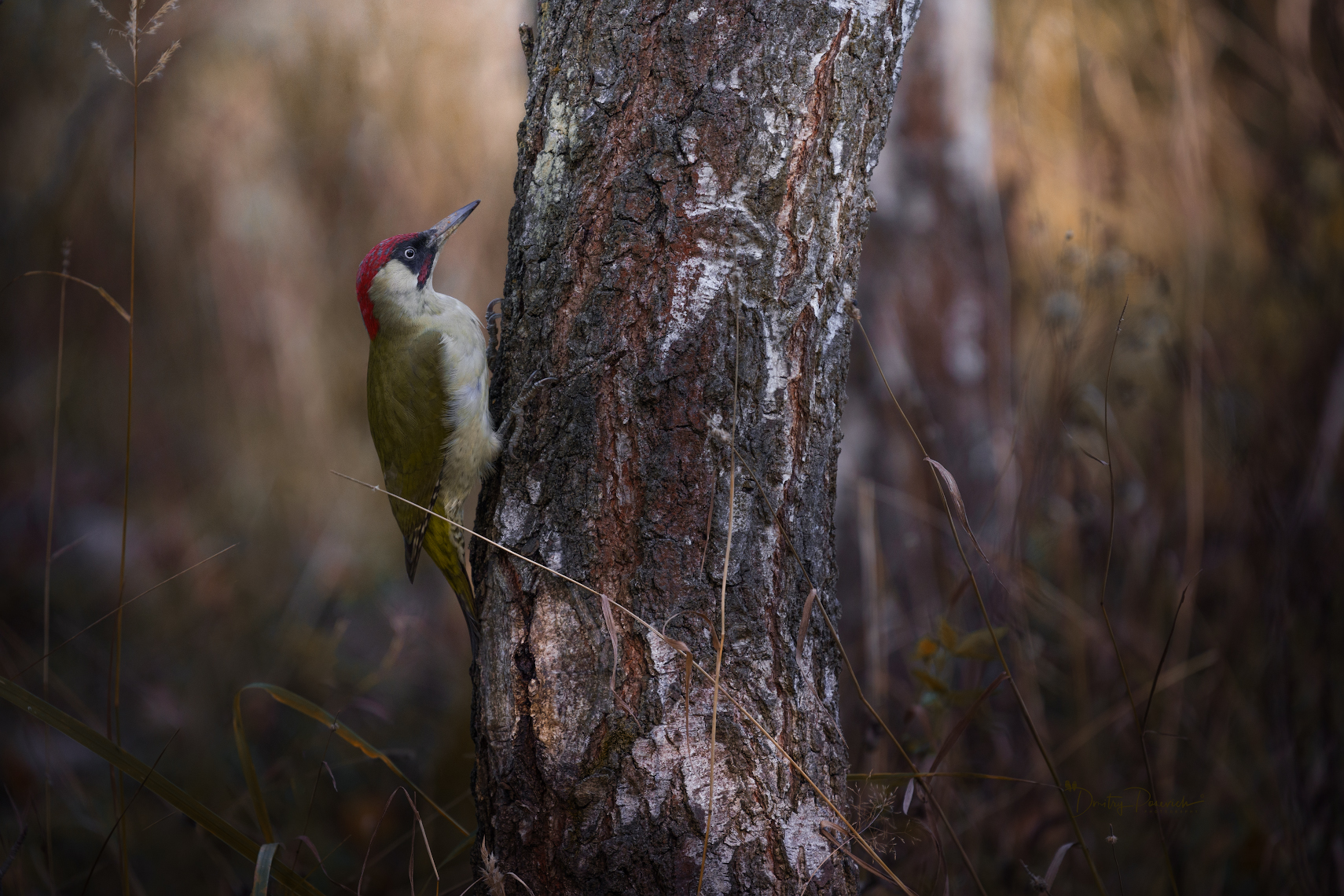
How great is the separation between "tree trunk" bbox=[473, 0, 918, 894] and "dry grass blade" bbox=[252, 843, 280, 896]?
0.33 m

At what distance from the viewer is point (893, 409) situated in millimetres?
3359

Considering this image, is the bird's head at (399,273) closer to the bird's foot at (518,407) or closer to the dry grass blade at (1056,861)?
the bird's foot at (518,407)

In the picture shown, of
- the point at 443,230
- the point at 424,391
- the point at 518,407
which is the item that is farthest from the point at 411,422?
the point at 518,407

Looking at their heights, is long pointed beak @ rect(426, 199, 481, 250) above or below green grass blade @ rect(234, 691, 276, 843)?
above

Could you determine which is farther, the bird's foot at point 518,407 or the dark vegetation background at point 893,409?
the dark vegetation background at point 893,409

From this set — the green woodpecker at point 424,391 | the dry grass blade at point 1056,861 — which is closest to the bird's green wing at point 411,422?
the green woodpecker at point 424,391

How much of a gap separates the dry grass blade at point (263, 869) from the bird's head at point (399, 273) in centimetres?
166

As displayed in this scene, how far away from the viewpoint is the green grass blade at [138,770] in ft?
3.59

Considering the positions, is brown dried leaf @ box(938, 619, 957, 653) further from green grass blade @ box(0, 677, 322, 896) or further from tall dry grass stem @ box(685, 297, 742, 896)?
green grass blade @ box(0, 677, 322, 896)

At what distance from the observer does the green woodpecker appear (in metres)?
2.12

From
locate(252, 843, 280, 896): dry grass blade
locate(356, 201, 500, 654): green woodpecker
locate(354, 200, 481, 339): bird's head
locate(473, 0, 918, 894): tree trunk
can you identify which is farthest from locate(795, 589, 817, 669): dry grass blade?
locate(354, 200, 481, 339): bird's head

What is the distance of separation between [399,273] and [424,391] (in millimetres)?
478

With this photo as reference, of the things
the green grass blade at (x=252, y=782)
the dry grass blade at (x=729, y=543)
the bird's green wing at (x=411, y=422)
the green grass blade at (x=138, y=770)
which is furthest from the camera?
the bird's green wing at (x=411, y=422)

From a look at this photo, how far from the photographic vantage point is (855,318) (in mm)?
1328
